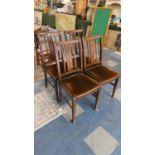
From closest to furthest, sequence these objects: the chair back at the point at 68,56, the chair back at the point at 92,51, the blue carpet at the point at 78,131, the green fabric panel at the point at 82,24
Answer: the blue carpet at the point at 78,131 < the chair back at the point at 68,56 < the chair back at the point at 92,51 < the green fabric panel at the point at 82,24

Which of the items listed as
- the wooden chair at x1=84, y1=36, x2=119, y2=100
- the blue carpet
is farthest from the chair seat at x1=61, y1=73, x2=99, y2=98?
the blue carpet

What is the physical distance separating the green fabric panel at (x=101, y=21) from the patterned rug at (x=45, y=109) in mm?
2568

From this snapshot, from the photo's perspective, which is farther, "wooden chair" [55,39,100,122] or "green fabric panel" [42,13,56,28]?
"green fabric panel" [42,13,56,28]

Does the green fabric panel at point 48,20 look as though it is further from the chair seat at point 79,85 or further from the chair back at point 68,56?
the chair seat at point 79,85

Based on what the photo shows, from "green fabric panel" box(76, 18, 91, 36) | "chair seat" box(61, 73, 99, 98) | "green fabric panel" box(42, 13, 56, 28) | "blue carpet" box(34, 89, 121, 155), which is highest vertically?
"green fabric panel" box(42, 13, 56, 28)

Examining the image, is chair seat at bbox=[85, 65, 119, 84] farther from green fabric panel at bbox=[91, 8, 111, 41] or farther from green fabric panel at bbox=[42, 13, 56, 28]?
green fabric panel at bbox=[42, 13, 56, 28]

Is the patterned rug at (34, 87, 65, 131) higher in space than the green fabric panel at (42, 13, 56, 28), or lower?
lower

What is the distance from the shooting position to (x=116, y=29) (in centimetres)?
358

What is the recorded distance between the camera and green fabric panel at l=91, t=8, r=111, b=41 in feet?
11.9

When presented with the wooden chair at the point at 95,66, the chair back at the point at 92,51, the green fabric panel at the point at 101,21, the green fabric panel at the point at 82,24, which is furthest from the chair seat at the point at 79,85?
the green fabric panel at the point at 82,24

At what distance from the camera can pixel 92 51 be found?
1.80m

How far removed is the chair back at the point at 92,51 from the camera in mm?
1739
